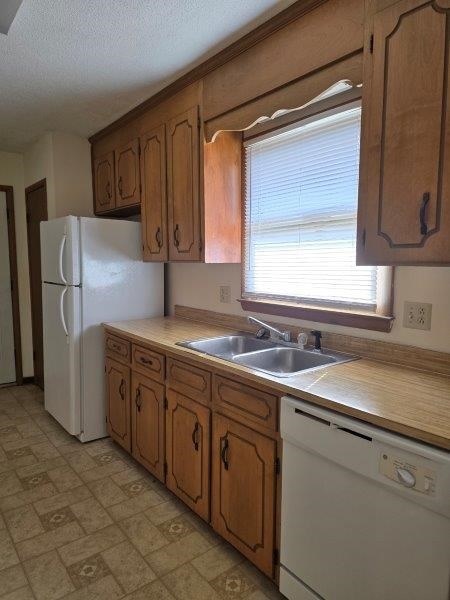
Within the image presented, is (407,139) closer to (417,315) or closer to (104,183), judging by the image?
(417,315)

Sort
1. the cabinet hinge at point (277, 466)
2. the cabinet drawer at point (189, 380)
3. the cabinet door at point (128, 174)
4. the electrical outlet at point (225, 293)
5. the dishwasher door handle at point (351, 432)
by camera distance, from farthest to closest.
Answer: the cabinet door at point (128, 174)
the electrical outlet at point (225, 293)
the cabinet drawer at point (189, 380)
the cabinet hinge at point (277, 466)
the dishwasher door handle at point (351, 432)

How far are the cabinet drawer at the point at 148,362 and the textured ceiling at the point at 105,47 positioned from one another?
5.39 ft

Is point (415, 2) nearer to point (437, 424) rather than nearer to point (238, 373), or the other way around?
point (437, 424)

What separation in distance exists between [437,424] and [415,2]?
135 cm

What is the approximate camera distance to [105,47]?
204cm

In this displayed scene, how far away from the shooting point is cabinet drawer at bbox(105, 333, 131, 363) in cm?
253

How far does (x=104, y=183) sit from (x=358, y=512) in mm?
3057

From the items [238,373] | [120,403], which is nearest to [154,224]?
[120,403]

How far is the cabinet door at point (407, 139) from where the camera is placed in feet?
4.07

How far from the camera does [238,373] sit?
5.33ft

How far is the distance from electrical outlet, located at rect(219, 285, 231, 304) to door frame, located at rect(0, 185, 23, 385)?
2541mm

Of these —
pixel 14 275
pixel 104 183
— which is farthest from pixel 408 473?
pixel 14 275

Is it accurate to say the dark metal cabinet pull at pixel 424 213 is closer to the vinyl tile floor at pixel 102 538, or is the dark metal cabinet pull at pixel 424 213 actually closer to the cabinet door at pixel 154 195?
the vinyl tile floor at pixel 102 538

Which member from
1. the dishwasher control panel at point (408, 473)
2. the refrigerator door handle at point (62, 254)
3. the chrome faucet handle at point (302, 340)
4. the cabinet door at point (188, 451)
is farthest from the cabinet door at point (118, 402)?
the dishwasher control panel at point (408, 473)
